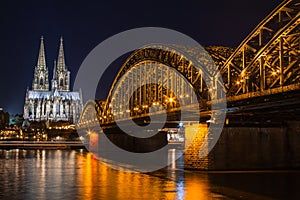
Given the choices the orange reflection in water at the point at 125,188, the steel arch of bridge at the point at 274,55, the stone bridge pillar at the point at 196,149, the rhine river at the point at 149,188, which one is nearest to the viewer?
the orange reflection in water at the point at 125,188

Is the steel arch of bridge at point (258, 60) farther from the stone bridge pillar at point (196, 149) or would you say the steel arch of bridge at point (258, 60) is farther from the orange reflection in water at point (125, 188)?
the orange reflection in water at point (125, 188)

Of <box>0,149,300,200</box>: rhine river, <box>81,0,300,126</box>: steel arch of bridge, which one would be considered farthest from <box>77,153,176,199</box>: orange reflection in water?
<box>81,0,300,126</box>: steel arch of bridge

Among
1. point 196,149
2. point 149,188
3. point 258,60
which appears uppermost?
point 258,60

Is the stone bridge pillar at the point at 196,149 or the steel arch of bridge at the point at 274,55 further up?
Result: the steel arch of bridge at the point at 274,55

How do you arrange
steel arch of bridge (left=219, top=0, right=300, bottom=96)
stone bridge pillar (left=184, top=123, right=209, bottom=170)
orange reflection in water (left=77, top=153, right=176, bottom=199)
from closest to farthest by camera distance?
orange reflection in water (left=77, top=153, right=176, bottom=199)
steel arch of bridge (left=219, top=0, right=300, bottom=96)
stone bridge pillar (left=184, top=123, right=209, bottom=170)

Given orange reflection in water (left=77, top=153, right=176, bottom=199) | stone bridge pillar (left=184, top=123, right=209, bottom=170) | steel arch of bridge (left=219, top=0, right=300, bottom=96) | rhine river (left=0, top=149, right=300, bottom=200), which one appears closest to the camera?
orange reflection in water (left=77, top=153, right=176, bottom=199)

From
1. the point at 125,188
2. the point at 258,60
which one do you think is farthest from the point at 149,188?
the point at 258,60

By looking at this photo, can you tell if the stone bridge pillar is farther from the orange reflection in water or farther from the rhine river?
the orange reflection in water

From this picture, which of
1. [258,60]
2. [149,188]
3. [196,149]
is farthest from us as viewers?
[196,149]

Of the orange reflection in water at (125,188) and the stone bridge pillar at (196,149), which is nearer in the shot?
the orange reflection in water at (125,188)

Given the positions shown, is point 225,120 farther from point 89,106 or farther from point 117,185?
point 89,106

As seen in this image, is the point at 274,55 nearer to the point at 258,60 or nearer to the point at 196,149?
the point at 258,60

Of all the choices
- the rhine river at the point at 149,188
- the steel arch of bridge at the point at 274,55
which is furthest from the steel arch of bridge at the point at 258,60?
the rhine river at the point at 149,188

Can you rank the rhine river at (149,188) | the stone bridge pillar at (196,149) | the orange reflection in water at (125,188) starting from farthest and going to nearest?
1. the stone bridge pillar at (196,149)
2. the rhine river at (149,188)
3. the orange reflection in water at (125,188)
